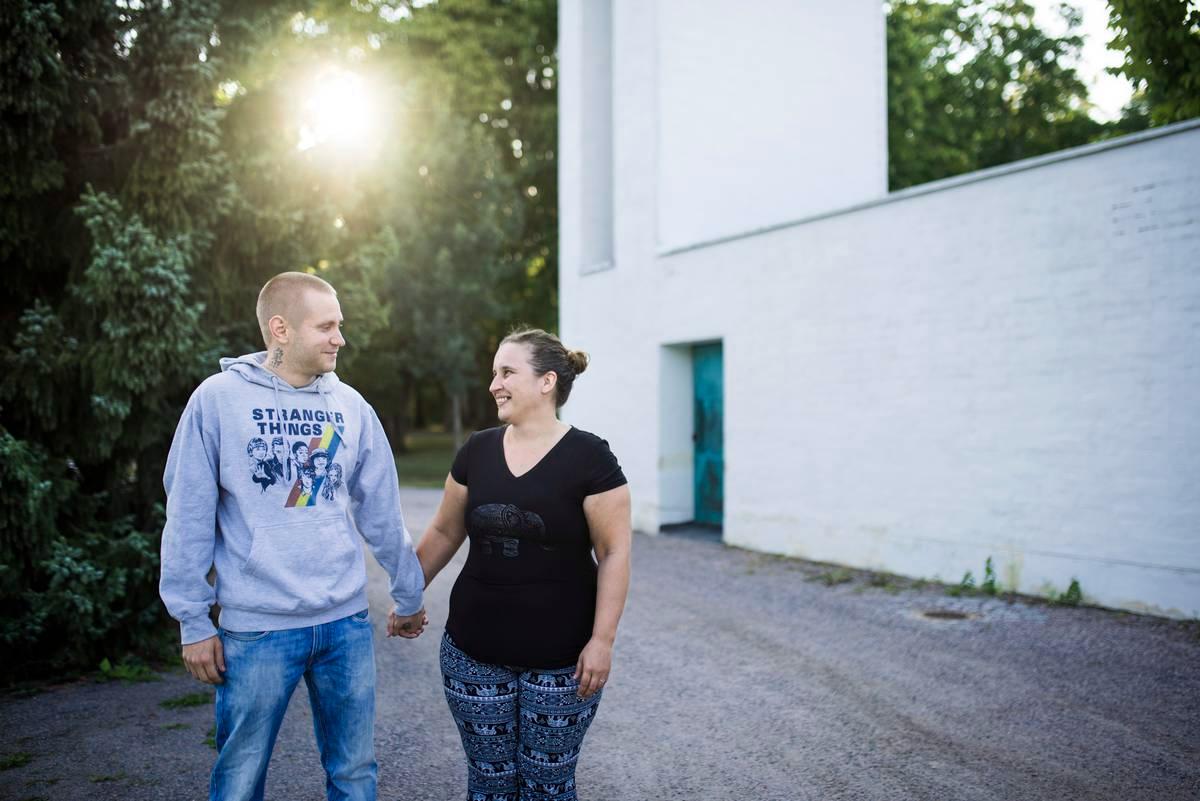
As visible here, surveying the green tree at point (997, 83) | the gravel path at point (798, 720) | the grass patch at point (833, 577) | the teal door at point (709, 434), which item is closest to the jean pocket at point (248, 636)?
the gravel path at point (798, 720)

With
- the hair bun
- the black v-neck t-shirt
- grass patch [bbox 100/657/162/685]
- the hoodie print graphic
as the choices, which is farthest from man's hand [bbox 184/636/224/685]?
grass patch [bbox 100/657/162/685]

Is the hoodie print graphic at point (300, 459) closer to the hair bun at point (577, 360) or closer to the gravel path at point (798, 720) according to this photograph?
the hair bun at point (577, 360)

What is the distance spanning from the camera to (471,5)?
925 inches

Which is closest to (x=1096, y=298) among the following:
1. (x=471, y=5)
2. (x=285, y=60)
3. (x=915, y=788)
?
(x=915, y=788)

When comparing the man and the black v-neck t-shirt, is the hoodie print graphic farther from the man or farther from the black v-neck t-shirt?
the black v-neck t-shirt

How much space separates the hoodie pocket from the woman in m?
0.38

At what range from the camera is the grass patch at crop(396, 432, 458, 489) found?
20.1 meters

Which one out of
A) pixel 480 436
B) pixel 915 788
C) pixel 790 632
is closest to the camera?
pixel 480 436

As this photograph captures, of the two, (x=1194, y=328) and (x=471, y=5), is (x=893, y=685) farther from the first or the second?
(x=471, y=5)

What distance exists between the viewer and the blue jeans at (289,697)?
8.49ft

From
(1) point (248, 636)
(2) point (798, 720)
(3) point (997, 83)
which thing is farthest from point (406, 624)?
(3) point (997, 83)

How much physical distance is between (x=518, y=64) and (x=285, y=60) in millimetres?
19076

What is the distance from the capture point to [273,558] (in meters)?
2.63

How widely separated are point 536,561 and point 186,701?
341cm
